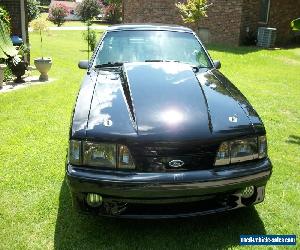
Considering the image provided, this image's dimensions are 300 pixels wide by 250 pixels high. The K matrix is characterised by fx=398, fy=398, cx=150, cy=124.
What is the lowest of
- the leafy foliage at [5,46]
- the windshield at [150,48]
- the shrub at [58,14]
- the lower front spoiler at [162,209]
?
the shrub at [58,14]

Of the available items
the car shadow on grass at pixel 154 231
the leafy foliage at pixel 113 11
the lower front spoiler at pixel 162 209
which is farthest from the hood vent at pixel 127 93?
the leafy foliage at pixel 113 11

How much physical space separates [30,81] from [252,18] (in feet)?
47.5

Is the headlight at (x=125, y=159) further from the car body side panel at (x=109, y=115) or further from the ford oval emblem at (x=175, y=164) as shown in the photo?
the ford oval emblem at (x=175, y=164)

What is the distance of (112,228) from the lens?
377 centimetres

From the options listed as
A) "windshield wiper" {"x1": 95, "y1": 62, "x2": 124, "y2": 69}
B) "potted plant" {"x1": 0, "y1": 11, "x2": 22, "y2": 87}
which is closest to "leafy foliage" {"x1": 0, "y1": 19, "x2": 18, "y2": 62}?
"potted plant" {"x1": 0, "y1": 11, "x2": 22, "y2": 87}

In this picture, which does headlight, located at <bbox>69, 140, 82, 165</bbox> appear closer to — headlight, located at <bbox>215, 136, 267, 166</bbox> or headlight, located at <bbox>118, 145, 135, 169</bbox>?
headlight, located at <bbox>118, 145, 135, 169</bbox>

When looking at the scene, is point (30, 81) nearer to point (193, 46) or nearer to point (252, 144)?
point (193, 46)

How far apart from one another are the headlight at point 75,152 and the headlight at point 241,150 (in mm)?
1171

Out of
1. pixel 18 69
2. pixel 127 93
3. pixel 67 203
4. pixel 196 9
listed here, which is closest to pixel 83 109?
pixel 127 93

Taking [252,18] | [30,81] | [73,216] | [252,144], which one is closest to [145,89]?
[252,144]

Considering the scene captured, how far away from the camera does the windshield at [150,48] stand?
5004 millimetres

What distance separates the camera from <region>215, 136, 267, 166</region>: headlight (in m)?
3.42

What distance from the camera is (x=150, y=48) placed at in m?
5.11

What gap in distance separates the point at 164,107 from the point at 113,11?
43.9 metres
